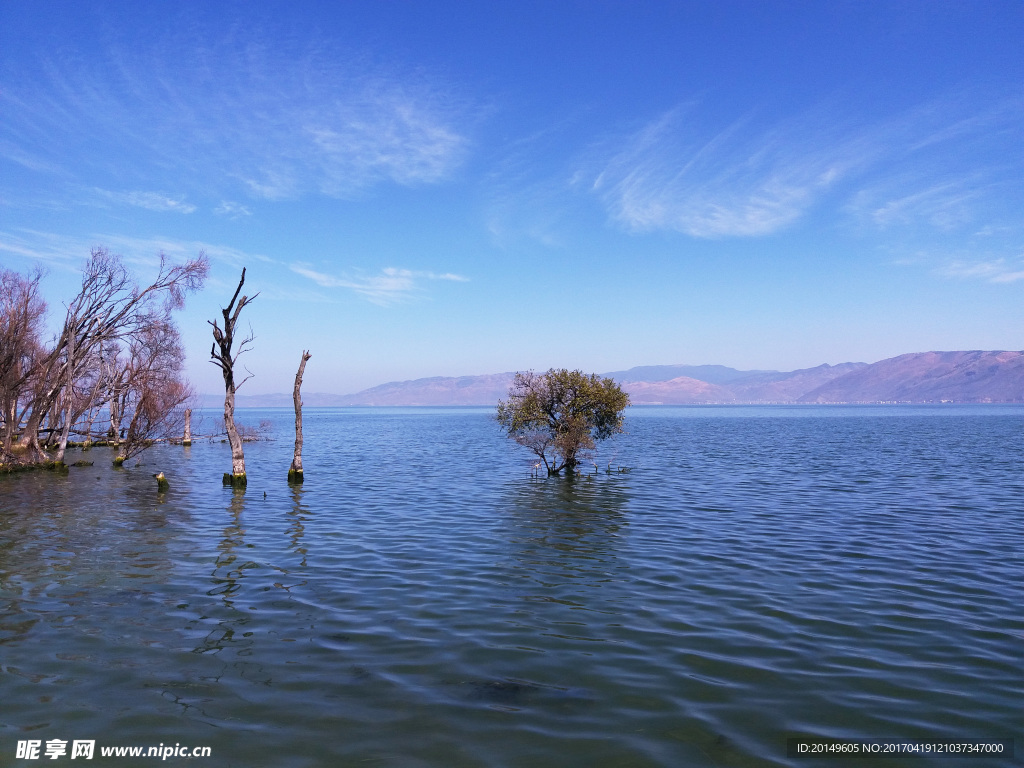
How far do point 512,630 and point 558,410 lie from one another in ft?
83.8

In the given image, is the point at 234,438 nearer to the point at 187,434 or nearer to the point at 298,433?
the point at 298,433

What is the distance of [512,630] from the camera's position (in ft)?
37.5

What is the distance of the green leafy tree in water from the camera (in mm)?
35812

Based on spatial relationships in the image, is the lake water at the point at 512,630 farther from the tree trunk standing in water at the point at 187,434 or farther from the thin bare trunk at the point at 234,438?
the tree trunk standing in water at the point at 187,434

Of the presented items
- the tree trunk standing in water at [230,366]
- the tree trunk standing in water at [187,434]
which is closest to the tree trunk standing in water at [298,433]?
the tree trunk standing in water at [230,366]

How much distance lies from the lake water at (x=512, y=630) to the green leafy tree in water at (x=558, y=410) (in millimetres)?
10179

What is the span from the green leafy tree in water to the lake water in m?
10.2

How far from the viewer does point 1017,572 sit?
1500 cm

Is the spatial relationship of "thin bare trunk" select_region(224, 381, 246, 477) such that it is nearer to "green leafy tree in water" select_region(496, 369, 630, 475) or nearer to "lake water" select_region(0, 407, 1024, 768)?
"lake water" select_region(0, 407, 1024, 768)

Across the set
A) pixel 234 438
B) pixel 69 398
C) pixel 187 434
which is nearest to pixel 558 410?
pixel 234 438

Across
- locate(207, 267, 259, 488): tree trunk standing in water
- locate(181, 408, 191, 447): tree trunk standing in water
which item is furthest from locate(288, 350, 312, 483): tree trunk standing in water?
locate(181, 408, 191, 447): tree trunk standing in water

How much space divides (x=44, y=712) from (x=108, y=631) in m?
3.33

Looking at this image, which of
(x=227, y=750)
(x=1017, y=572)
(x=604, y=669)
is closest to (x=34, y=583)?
(x=227, y=750)

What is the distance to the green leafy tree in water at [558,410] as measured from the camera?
3581 centimetres
